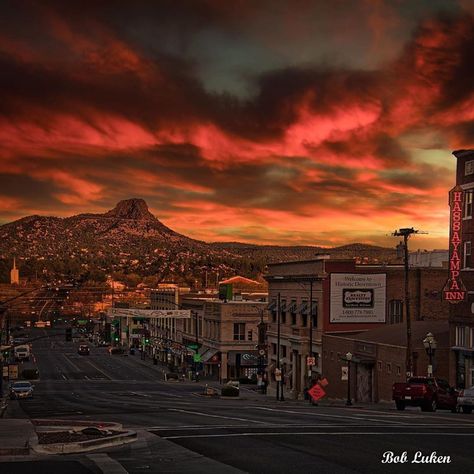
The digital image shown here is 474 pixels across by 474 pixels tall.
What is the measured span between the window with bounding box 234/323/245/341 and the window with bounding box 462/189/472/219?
197ft

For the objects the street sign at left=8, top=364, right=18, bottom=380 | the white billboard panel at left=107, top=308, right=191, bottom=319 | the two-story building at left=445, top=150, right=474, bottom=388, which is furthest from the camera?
the white billboard panel at left=107, top=308, right=191, bottom=319

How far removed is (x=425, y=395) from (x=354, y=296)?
127 ft

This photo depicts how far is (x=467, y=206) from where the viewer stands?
2377 inches

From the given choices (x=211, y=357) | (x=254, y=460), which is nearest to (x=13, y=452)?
(x=254, y=460)

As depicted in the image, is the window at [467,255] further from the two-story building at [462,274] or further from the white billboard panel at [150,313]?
the white billboard panel at [150,313]

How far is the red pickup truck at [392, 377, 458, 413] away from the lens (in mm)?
43778

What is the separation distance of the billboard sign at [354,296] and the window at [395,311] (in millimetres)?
1787

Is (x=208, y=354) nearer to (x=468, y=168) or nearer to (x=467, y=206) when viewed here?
(x=467, y=206)

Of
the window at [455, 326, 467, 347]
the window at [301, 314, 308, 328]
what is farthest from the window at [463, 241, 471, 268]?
the window at [301, 314, 308, 328]

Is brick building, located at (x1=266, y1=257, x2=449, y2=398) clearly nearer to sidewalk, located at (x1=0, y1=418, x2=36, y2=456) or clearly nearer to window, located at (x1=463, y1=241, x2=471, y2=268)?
window, located at (x1=463, y1=241, x2=471, y2=268)

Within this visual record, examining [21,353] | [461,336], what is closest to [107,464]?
[461,336]

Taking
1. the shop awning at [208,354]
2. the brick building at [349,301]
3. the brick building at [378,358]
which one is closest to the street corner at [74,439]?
the brick building at [378,358]

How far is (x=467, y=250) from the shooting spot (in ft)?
196

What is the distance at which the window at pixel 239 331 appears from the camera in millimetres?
116688
